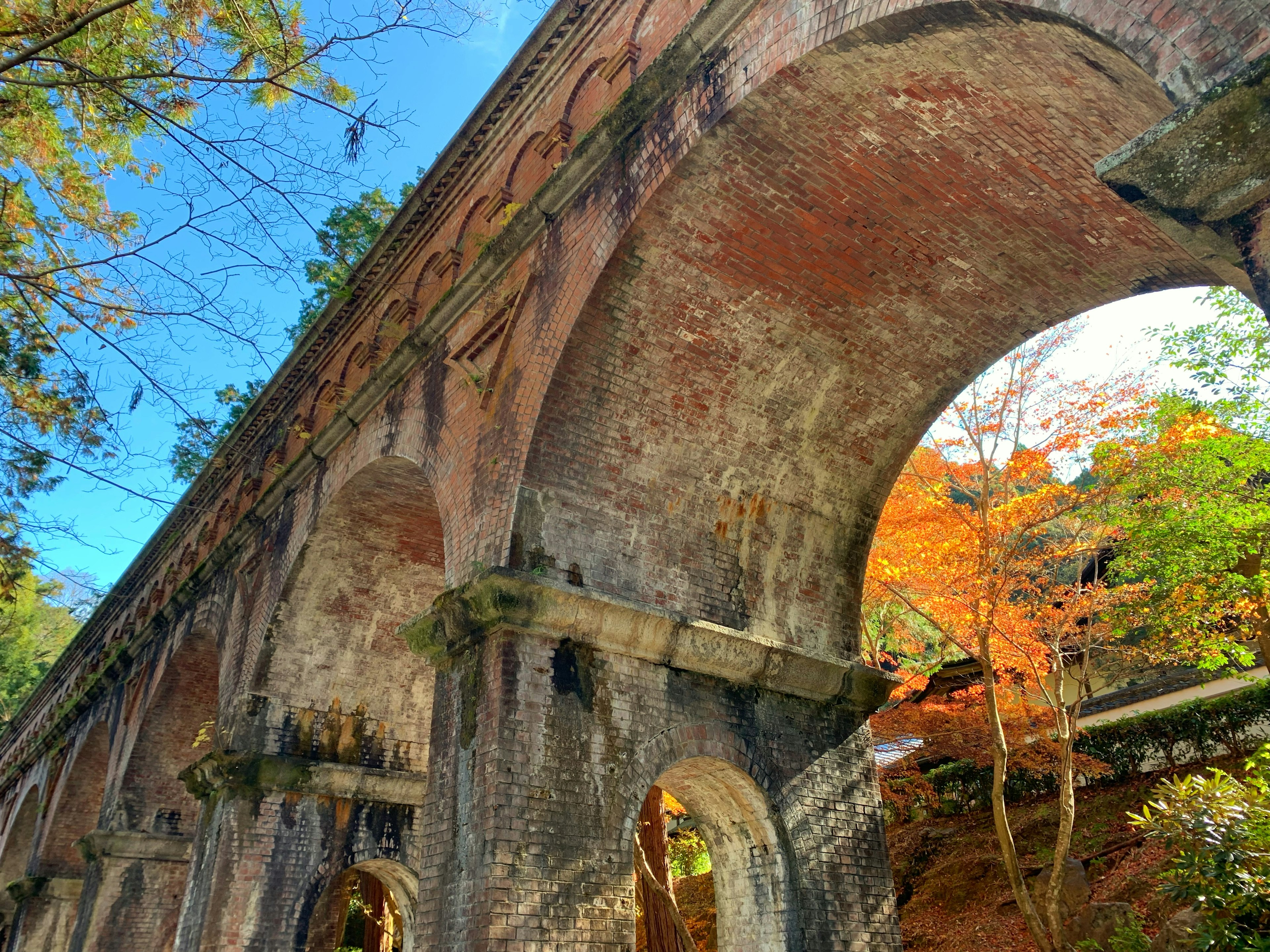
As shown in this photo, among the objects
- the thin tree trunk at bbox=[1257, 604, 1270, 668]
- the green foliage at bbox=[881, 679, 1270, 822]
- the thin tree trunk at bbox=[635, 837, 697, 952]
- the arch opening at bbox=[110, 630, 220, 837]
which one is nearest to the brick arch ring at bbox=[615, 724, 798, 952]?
the thin tree trunk at bbox=[635, 837, 697, 952]

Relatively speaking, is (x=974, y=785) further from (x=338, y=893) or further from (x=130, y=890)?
(x=130, y=890)

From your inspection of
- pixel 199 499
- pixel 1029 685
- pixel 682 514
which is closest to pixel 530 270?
pixel 682 514

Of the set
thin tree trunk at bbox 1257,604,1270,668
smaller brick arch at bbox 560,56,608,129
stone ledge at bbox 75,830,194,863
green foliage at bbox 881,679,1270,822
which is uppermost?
smaller brick arch at bbox 560,56,608,129

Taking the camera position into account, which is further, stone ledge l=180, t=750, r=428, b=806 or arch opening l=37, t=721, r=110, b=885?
arch opening l=37, t=721, r=110, b=885

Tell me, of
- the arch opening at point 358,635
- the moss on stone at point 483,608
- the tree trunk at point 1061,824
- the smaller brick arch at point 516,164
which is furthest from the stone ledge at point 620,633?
the smaller brick arch at point 516,164

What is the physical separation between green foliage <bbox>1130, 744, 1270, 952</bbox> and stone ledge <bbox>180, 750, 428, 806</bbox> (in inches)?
277

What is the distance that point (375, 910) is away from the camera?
1362 cm

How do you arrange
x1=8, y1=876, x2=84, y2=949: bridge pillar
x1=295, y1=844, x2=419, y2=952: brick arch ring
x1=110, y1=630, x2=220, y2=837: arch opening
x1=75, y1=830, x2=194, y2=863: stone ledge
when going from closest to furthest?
x1=295, y1=844, x2=419, y2=952: brick arch ring < x1=75, y1=830, x2=194, y2=863: stone ledge < x1=110, y1=630, x2=220, y2=837: arch opening < x1=8, y1=876, x2=84, y2=949: bridge pillar

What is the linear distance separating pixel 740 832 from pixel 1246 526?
637 centimetres

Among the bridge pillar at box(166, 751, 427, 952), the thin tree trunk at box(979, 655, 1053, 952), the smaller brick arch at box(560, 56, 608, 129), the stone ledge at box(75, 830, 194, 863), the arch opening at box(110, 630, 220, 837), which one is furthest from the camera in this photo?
the arch opening at box(110, 630, 220, 837)

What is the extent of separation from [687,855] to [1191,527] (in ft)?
41.4

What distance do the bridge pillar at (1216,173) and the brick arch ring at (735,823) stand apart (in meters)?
4.51

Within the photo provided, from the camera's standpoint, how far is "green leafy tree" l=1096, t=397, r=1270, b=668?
31.7 feet

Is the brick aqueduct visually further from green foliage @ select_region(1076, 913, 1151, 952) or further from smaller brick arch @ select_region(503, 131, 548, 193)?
green foliage @ select_region(1076, 913, 1151, 952)
